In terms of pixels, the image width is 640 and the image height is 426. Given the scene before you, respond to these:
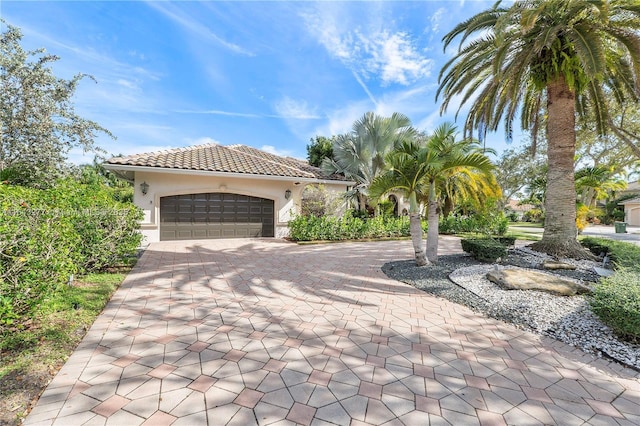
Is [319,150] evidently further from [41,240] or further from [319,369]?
[319,369]

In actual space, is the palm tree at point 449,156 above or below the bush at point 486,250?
above

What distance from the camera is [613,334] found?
3.68 m

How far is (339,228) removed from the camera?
13977 mm

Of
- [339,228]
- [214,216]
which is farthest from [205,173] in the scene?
[339,228]

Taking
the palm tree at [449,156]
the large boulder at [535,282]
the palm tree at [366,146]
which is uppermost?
the palm tree at [366,146]

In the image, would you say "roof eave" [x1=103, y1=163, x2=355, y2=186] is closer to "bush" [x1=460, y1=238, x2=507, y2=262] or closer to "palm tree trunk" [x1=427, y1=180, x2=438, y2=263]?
"palm tree trunk" [x1=427, y1=180, x2=438, y2=263]

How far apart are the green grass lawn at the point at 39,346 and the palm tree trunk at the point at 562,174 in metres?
11.7

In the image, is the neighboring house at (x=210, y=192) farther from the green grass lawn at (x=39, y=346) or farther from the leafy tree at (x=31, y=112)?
the green grass lawn at (x=39, y=346)

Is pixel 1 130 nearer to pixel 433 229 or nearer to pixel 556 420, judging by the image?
pixel 433 229

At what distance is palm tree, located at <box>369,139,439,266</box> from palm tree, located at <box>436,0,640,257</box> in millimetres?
3286

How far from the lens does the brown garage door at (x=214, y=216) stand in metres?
12.6

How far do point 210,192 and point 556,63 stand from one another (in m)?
13.7

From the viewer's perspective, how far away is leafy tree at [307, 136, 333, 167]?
2422cm

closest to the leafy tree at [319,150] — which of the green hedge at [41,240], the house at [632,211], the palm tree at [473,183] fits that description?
the palm tree at [473,183]
